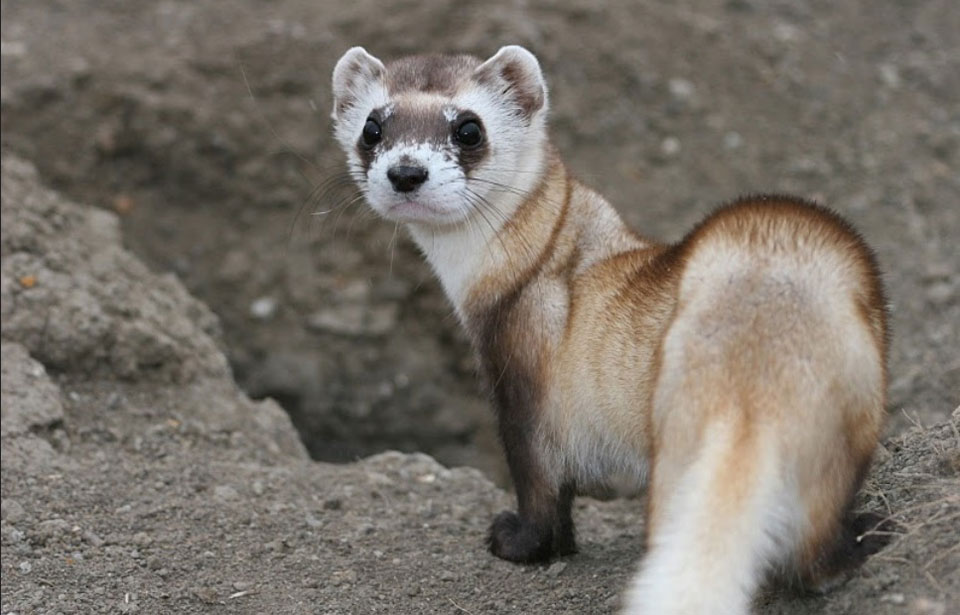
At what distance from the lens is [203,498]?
456 cm

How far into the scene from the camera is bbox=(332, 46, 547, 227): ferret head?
387 centimetres

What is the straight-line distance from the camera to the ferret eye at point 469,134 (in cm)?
402

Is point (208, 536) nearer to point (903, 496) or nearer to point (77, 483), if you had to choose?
point (77, 483)

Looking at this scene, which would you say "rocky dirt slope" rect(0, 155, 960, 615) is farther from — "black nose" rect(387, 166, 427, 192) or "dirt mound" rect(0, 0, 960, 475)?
"black nose" rect(387, 166, 427, 192)

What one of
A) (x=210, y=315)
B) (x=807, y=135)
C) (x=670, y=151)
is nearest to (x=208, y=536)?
(x=210, y=315)

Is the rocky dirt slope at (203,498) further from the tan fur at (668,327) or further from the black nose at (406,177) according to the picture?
the black nose at (406,177)

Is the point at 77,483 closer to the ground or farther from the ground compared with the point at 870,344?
closer to the ground

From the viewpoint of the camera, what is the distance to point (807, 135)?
23.4 ft

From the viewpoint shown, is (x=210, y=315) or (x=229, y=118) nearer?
(x=210, y=315)

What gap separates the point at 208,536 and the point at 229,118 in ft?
9.59

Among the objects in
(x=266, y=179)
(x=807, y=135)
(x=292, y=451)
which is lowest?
(x=292, y=451)

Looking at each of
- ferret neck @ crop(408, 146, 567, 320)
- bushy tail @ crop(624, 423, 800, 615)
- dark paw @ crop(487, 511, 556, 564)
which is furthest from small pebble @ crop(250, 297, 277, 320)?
bushy tail @ crop(624, 423, 800, 615)

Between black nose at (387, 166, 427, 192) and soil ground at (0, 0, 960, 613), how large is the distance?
4.15ft

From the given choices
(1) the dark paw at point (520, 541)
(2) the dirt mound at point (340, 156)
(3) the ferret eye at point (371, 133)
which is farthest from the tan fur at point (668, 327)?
(2) the dirt mound at point (340, 156)
